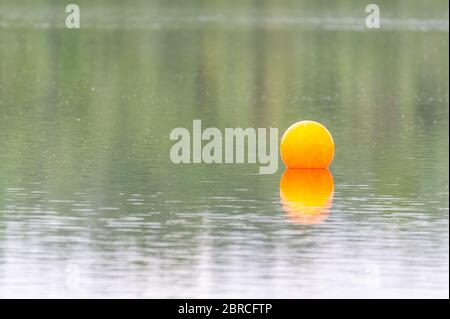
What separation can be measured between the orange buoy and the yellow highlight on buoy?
16 cm

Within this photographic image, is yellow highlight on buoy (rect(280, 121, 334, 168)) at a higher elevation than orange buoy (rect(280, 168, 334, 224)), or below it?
higher

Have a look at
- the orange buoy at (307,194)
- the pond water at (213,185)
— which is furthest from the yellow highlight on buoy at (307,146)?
the pond water at (213,185)

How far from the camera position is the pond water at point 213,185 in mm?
22578

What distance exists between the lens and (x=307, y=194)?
98.1 ft

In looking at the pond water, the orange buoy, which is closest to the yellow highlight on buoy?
the orange buoy

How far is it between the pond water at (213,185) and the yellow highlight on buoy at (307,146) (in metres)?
0.41

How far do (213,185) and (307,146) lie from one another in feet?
8.29

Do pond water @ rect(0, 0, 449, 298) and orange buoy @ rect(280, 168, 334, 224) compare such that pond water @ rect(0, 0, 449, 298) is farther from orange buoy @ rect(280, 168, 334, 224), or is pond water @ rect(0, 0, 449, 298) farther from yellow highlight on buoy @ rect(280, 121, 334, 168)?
yellow highlight on buoy @ rect(280, 121, 334, 168)

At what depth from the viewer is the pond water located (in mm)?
22578

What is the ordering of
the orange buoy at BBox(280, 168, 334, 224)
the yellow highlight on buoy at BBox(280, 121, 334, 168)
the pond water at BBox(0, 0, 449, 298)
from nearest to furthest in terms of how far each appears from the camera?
the pond water at BBox(0, 0, 449, 298) → the orange buoy at BBox(280, 168, 334, 224) → the yellow highlight on buoy at BBox(280, 121, 334, 168)

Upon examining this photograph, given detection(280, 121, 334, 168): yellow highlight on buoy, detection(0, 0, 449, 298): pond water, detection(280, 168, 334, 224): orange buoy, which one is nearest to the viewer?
detection(0, 0, 449, 298): pond water

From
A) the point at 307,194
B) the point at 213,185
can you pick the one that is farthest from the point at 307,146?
the point at 307,194

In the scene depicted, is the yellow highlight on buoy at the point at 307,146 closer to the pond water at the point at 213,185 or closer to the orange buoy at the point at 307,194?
the orange buoy at the point at 307,194
